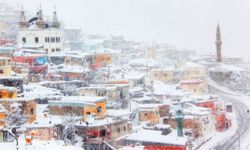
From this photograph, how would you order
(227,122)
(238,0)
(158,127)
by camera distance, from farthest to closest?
(238,0)
(227,122)
(158,127)

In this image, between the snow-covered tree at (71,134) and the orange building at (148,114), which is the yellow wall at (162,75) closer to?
the orange building at (148,114)

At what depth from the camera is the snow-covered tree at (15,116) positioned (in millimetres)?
17594

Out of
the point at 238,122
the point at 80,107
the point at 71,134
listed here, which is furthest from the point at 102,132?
the point at 238,122

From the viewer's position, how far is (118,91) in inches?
936

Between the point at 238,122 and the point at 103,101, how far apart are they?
10336 millimetres

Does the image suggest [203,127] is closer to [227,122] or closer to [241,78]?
[227,122]

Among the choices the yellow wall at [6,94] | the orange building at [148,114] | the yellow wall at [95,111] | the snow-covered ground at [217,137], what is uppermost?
the yellow wall at [6,94]

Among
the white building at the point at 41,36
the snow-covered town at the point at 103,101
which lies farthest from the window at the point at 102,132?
the white building at the point at 41,36

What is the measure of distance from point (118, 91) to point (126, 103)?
0.87 metres

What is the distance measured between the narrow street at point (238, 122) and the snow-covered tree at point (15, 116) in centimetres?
839

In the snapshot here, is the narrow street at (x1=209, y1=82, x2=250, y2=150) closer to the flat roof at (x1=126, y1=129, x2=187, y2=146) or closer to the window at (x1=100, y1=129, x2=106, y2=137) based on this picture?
the flat roof at (x1=126, y1=129, x2=187, y2=146)

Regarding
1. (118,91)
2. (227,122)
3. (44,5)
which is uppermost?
(44,5)

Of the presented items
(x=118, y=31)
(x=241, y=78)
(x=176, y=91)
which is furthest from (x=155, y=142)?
(x=118, y=31)

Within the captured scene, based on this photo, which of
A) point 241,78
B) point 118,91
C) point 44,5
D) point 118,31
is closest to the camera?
point 118,91
